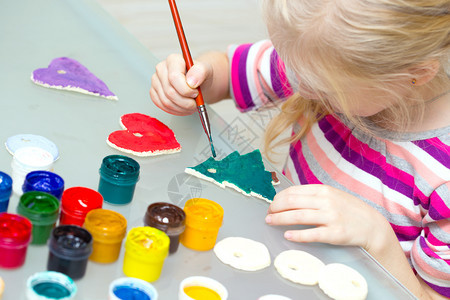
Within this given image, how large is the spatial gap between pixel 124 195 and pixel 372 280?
32 centimetres

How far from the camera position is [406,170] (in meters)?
0.95

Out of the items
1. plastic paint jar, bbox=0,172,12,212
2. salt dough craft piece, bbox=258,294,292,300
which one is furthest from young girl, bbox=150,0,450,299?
plastic paint jar, bbox=0,172,12,212

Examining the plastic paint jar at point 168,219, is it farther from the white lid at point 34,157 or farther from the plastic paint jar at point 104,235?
the white lid at point 34,157

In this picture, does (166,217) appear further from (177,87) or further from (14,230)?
(177,87)

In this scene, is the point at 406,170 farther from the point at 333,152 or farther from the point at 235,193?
the point at 235,193

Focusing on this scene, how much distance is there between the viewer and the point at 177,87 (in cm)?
92

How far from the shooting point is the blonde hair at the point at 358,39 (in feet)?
2.29

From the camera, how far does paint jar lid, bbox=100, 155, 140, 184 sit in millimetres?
677

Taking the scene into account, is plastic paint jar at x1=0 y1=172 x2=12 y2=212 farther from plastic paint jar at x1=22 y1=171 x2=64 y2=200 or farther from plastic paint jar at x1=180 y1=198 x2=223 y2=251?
plastic paint jar at x1=180 y1=198 x2=223 y2=251

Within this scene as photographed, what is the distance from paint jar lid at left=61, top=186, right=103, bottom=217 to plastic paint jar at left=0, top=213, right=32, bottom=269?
0.06 metres

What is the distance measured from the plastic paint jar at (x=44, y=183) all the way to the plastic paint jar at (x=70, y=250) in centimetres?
7

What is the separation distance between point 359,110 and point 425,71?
0.11 m

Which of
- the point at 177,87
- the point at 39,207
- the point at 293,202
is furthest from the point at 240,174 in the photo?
the point at 39,207

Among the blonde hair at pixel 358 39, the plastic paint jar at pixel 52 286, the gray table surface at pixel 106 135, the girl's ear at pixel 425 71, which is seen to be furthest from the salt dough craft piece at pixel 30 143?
the girl's ear at pixel 425 71
